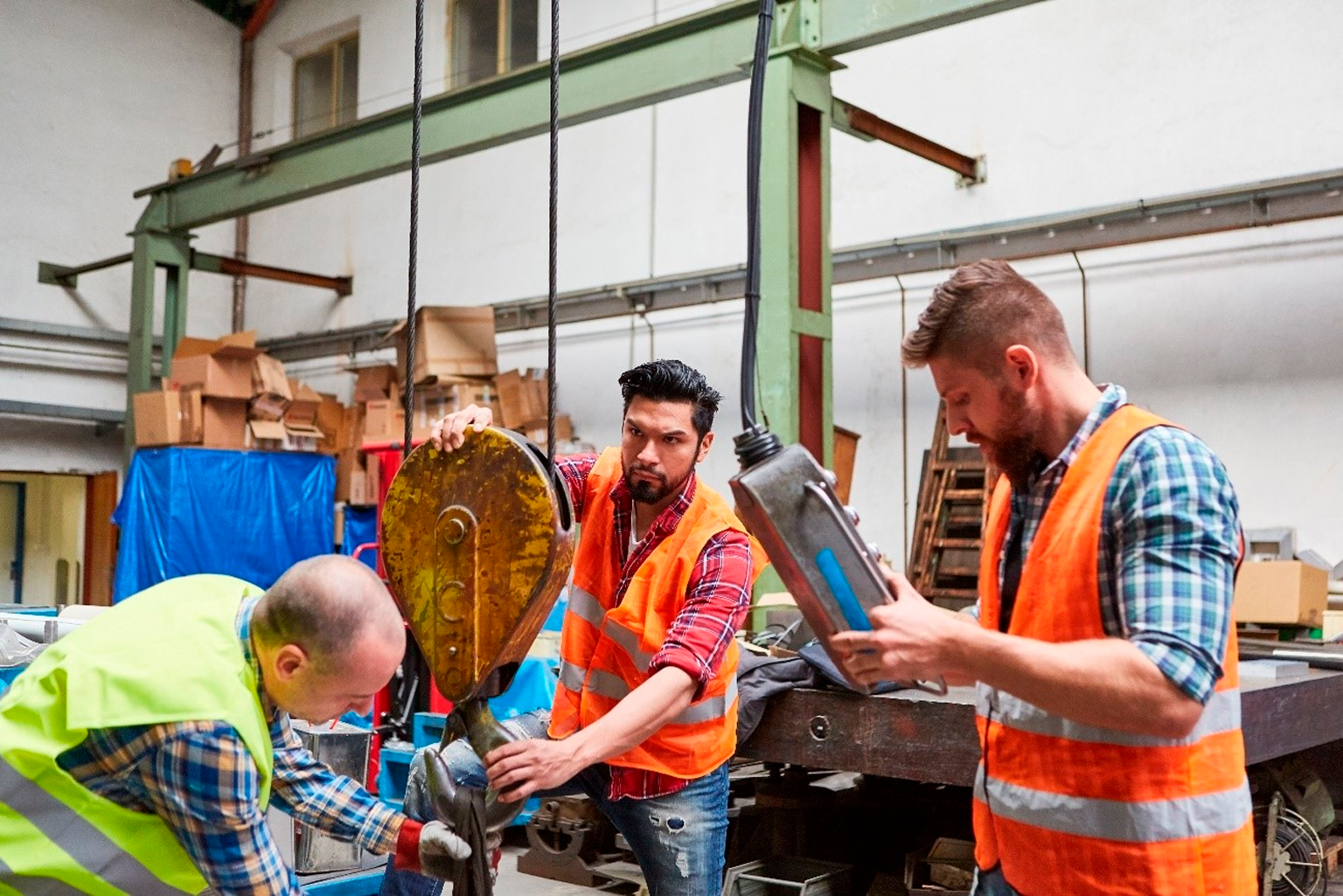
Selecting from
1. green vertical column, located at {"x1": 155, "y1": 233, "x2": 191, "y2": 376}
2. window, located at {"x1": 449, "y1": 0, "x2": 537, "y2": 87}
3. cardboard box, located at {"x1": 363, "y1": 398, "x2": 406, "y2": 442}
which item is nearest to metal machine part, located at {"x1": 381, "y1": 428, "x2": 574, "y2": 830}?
cardboard box, located at {"x1": 363, "y1": 398, "x2": 406, "y2": 442}

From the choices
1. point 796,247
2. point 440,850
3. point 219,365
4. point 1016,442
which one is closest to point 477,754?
point 440,850

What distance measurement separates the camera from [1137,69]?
663 cm

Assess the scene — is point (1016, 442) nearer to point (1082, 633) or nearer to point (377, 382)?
point (1082, 633)

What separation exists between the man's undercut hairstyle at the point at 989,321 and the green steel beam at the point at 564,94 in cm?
352

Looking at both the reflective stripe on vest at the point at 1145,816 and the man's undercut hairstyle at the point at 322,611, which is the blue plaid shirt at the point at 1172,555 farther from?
the man's undercut hairstyle at the point at 322,611

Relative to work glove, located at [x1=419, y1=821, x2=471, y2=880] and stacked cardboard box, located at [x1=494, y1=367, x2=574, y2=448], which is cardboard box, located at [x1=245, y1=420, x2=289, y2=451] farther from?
work glove, located at [x1=419, y1=821, x2=471, y2=880]

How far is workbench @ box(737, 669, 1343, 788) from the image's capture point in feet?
10.4

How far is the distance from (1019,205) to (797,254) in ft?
8.42

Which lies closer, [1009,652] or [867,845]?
[1009,652]

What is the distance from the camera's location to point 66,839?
5.05 feet

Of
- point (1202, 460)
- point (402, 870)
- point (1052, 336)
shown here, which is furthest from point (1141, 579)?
point (402, 870)

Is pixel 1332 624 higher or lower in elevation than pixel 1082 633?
lower

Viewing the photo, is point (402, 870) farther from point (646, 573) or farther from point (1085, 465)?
point (1085, 465)

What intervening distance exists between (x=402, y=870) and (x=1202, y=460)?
1.44 m
